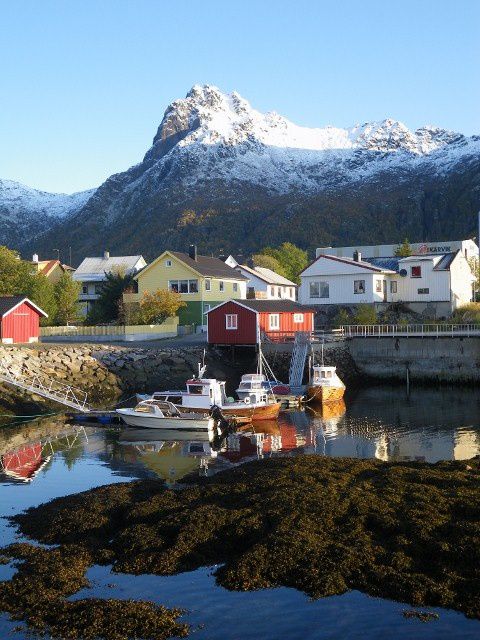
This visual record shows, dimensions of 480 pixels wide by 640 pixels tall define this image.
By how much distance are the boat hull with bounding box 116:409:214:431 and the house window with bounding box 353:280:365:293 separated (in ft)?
117

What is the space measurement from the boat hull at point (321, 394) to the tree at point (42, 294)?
3084cm

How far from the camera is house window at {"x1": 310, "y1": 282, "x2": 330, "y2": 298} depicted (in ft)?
234

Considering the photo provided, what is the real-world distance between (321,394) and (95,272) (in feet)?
→ 171

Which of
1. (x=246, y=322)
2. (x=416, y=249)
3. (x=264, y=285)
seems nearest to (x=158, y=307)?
(x=246, y=322)

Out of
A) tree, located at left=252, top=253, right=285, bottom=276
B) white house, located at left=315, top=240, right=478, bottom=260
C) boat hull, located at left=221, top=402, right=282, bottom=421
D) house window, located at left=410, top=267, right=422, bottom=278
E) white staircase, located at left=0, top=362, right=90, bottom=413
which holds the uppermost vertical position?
white house, located at left=315, top=240, right=478, bottom=260

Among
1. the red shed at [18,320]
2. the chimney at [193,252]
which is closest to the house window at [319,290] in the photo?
the chimney at [193,252]

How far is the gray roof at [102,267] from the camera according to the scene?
90.4 metres

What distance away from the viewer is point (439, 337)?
5531 cm

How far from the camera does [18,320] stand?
177 ft

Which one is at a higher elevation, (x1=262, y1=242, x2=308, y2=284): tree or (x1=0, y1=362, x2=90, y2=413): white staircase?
(x1=262, y1=242, x2=308, y2=284): tree

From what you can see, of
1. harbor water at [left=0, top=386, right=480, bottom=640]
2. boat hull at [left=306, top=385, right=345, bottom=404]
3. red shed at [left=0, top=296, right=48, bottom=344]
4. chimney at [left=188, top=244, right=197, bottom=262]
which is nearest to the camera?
harbor water at [left=0, top=386, right=480, bottom=640]

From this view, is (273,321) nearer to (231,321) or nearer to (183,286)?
(231,321)

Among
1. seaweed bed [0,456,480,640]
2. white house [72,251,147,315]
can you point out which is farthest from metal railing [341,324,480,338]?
white house [72,251,147,315]

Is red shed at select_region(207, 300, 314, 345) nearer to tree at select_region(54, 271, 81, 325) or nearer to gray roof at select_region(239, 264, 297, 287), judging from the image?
tree at select_region(54, 271, 81, 325)
